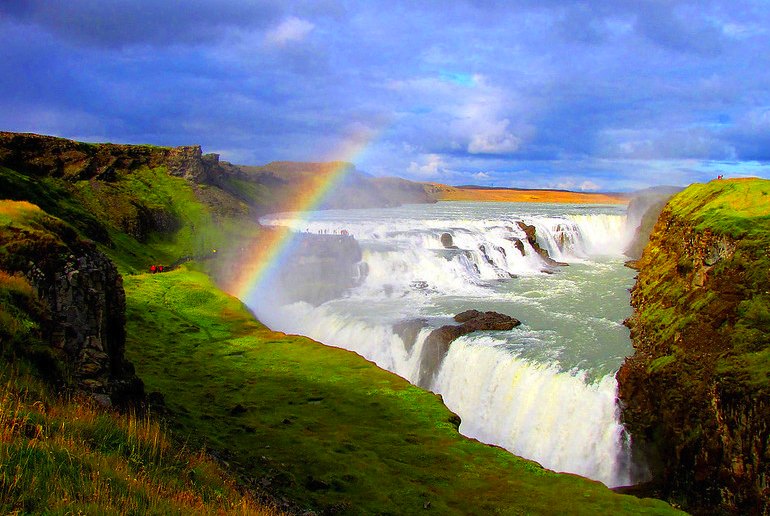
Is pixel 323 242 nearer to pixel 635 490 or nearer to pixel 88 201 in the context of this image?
pixel 88 201

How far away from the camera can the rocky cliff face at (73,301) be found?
9398 mm

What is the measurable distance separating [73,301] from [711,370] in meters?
19.3

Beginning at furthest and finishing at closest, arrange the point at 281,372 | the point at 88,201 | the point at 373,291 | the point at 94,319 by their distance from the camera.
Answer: the point at 88,201
the point at 373,291
the point at 281,372
the point at 94,319

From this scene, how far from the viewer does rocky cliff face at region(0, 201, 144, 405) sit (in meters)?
9.40

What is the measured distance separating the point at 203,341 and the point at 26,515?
2016cm

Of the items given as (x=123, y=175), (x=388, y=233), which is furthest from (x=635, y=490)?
(x=123, y=175)

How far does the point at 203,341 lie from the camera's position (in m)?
23.4

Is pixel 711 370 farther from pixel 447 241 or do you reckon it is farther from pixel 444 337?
pixel 447 241

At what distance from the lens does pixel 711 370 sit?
58.4 ft

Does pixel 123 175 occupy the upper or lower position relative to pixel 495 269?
upper

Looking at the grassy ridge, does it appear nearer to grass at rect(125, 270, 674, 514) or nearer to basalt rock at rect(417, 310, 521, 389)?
basalt rock at rect(417, 310, 521, 389)

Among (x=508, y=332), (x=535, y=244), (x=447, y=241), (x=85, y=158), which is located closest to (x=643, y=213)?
(x=535, y=244)

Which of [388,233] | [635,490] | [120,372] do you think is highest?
[388,233]

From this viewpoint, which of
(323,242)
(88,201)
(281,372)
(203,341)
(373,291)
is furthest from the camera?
(88,201)
